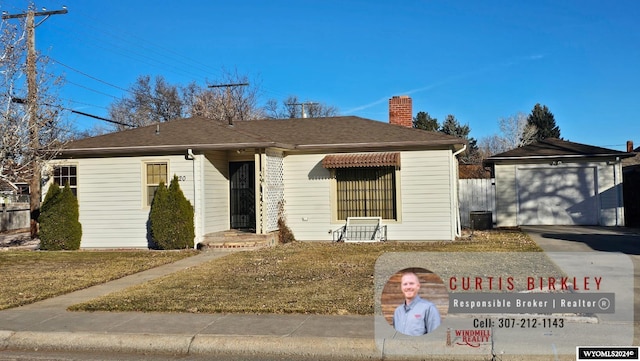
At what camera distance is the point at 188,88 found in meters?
48.3

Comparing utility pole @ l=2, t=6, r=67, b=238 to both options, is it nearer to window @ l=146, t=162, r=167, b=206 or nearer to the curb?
window @ l=146, t=162, r=167, b=206

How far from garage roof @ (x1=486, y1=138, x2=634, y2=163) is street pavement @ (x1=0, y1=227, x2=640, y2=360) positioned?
514 inches

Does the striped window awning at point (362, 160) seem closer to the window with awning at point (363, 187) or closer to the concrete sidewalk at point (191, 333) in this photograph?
the window with awning at point (363, 187)

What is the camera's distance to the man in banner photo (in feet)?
16.7

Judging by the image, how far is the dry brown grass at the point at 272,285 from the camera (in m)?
7.94

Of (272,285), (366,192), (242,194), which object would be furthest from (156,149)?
(272,285)

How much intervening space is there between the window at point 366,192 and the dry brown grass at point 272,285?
244 cm

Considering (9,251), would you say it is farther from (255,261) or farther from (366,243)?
(366,243)

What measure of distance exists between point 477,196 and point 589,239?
6.15 m

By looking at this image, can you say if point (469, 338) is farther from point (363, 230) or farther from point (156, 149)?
point (156, 149)

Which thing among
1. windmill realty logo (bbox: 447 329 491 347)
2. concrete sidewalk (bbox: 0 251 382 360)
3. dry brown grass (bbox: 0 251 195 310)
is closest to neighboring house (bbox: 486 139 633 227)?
dry brown grass (bbox: 0 251 195 310)

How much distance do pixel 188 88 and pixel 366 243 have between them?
36083 mm

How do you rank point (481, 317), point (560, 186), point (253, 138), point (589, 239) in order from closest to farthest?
point (481, 317), point (589, 239), point (253, 138), point (560, 186)

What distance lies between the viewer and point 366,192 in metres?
16.8
